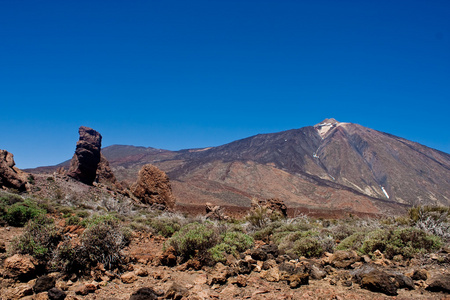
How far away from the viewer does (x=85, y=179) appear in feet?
68.0

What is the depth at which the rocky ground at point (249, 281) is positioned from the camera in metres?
3.74

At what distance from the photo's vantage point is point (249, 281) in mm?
4379

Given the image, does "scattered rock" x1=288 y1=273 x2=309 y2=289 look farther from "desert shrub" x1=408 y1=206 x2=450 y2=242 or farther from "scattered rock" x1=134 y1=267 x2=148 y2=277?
"desert shrub" x1=408 y1=206 x2=450 y2=242

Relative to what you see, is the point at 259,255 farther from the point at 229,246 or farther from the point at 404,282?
the point at 404,282

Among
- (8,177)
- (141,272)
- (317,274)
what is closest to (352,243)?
(317,274)

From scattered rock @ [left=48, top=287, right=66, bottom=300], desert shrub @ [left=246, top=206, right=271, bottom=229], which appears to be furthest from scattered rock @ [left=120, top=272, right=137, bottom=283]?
desert shrub @ [left=246, top=206, right=271, bottom=229]

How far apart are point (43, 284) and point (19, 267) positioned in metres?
0.54

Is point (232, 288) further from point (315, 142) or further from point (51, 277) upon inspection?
point (315, 142)

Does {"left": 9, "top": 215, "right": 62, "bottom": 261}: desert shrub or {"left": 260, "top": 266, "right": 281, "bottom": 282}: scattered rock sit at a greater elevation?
{"left": 9, "top": 215, "right": 62, "bottom": 261}: desert shrub

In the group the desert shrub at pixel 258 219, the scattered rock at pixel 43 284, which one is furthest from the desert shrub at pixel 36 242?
the desert shrub at pixel 258 219

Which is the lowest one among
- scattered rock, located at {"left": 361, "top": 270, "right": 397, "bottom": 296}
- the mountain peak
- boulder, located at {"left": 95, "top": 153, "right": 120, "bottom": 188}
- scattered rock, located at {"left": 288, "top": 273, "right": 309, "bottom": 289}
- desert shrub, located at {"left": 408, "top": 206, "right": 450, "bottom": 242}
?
scattered rock, located at {"left": 288, "top": 273, "right": 309, "bottom": 289}

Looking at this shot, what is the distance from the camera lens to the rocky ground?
3742 mm

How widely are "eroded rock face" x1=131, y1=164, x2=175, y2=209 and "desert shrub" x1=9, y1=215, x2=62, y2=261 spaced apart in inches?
495

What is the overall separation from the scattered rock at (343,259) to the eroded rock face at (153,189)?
1327 cm
